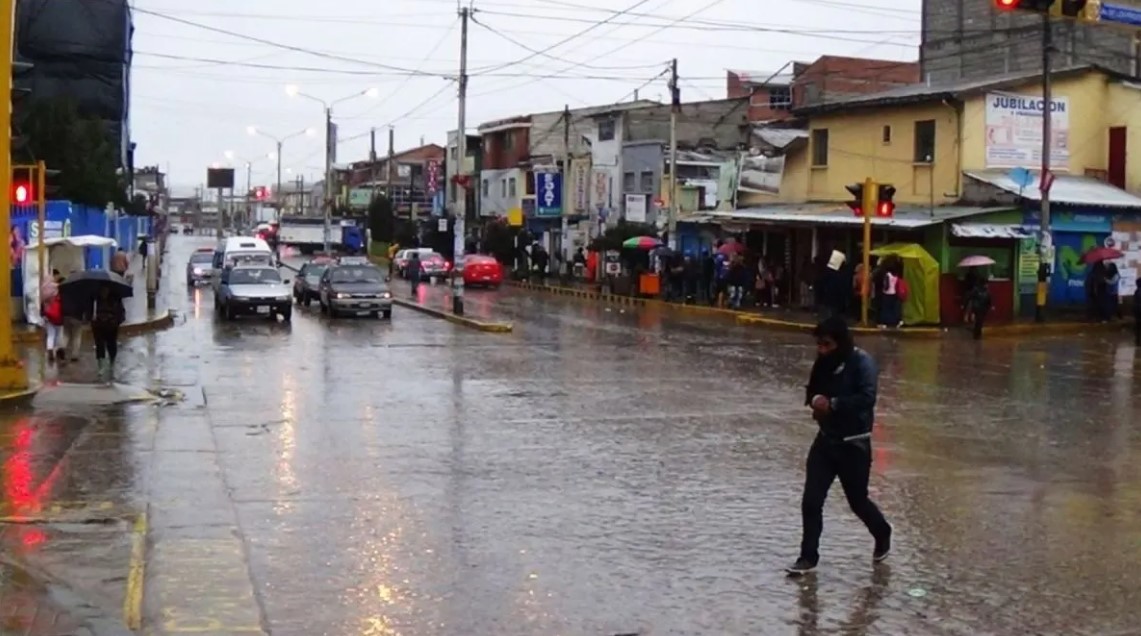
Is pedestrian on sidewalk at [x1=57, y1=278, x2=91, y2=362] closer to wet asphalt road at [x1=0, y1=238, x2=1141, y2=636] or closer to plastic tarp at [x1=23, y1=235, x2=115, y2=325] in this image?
wet asphalt road at [x1=0, y1=238, x2=1141, y2=636]

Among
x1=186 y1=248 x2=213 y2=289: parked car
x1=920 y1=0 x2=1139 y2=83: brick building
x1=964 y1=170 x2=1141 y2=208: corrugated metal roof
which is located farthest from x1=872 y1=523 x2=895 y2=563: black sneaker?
x1=920 y1=0 x2=1139 y2=83: brick building

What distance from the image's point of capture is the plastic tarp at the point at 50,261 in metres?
27.8

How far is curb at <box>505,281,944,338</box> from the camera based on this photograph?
109ft

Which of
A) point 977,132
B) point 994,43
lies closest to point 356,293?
point 977,132

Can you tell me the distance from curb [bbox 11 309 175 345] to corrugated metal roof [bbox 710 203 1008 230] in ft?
55.8

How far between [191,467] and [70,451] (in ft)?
5.15

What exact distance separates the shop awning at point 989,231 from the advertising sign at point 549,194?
1600 inches

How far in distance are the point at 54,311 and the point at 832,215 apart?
23.3m

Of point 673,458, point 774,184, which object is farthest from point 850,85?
point 673,458

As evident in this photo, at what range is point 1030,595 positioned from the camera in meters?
8.90

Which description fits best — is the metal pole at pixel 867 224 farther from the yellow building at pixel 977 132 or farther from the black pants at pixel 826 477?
the black pants at pixel 826 477

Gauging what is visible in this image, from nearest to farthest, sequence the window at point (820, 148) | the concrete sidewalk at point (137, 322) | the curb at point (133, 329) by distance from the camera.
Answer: the curb at point (133, 329), the concrete sidewalk at point (137, 322), the window at point (820, 148)

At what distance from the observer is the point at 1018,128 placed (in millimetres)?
38188

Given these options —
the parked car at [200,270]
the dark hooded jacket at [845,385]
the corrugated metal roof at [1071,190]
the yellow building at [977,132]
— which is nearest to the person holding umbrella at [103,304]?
the dark hooded jacket at [845,385]
